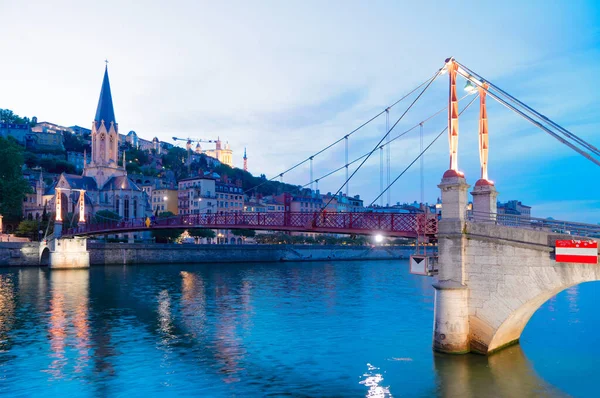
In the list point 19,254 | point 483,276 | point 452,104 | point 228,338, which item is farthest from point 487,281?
point 19,254

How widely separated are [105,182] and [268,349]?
10982cm

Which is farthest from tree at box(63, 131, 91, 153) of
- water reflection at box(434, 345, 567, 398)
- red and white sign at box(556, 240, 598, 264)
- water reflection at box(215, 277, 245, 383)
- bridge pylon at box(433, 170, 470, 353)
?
red and white sign at box(556, 240, 598, 264)

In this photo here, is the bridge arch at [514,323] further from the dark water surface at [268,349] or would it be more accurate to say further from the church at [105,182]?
the church at [105,182]

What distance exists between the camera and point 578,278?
1509cm

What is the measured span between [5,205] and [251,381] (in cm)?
7808

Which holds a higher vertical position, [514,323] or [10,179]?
[10,179]

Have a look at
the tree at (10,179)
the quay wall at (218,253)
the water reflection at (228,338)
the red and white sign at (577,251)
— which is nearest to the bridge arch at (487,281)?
the red and white sign at (577,251)

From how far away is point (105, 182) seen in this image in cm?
12212

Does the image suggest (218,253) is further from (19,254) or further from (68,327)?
(68,327)

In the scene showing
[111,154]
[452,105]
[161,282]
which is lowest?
[161,282]

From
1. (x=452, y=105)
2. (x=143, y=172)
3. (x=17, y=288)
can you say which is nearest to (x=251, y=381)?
(x=452, y=105)

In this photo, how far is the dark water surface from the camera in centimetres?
1611

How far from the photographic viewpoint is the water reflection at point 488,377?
15.3 metres

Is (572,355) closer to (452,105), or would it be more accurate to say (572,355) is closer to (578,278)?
(578,278)
